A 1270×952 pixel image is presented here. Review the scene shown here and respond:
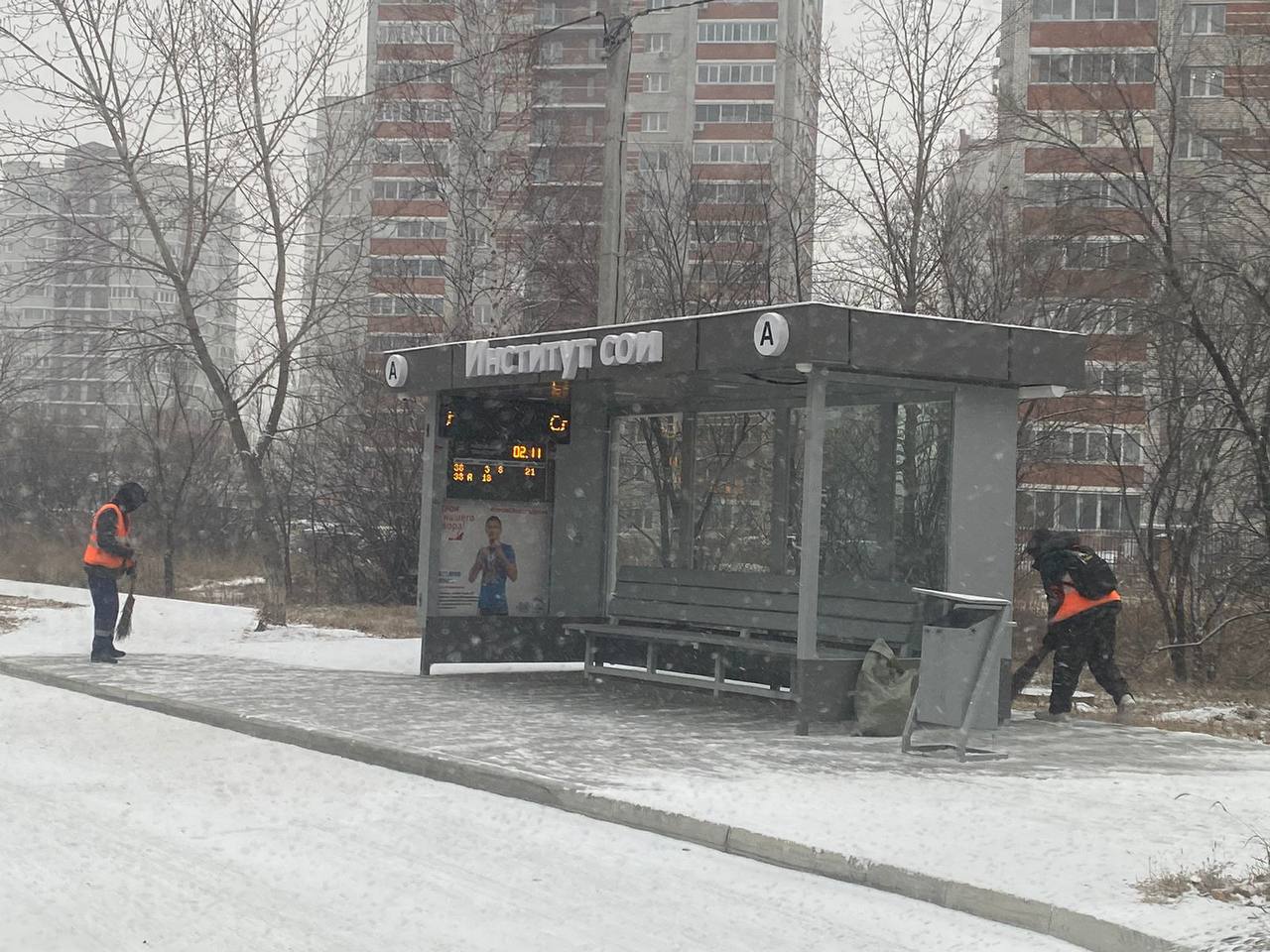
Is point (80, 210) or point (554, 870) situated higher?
point (80, 210)

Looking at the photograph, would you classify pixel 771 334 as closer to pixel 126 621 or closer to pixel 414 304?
pixel 126 621

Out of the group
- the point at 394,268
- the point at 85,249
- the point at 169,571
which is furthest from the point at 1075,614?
the point at 169,571

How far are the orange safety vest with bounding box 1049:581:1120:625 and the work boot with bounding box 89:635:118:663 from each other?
8757mm

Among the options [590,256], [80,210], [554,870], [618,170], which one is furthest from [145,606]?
[554,870]

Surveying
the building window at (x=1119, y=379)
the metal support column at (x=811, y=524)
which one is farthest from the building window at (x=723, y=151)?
the metal support column at (x=811, y=524)

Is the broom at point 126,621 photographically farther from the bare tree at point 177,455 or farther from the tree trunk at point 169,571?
the bare tree at point 177,455

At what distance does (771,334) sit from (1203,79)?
11959mm

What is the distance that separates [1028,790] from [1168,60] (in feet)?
47.3

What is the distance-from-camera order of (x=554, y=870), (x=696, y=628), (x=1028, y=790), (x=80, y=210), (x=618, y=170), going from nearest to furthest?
1. (x=554, y=870)
2. (x=1028, y=790)
3. (x=696, y=628)
4. (x=618, y=170)
5. (x=80, y=210)

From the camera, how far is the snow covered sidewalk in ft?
22.2

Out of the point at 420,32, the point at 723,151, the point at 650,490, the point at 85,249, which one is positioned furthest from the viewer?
the point at 723,151

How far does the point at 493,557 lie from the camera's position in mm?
15078

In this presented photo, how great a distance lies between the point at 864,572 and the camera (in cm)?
1255

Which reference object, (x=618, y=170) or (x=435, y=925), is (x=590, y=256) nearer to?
(x=618, y=170)
